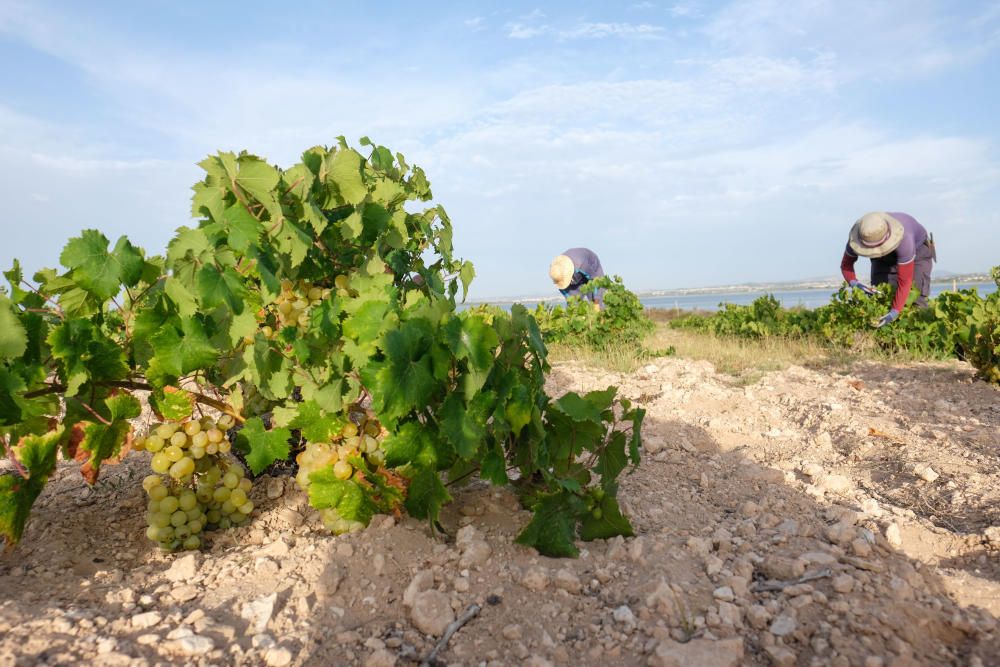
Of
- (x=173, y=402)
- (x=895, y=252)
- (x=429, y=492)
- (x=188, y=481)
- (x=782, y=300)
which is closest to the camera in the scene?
(x=429, y=492)

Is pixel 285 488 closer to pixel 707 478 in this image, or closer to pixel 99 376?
pixel 99 376

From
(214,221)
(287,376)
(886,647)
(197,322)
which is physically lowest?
(886,647)

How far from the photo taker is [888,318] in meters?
8.30

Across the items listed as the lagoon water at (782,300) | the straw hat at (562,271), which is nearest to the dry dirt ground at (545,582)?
the lagoon water at (782,300)

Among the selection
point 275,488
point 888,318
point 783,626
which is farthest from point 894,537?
point 888,318

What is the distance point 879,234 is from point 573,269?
5.02 m

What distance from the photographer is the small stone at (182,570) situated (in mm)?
2104

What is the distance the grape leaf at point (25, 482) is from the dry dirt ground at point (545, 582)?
0.67 feet

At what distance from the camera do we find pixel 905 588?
1974mm

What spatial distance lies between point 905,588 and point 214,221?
97.6 inches

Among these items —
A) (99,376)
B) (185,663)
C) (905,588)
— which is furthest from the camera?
(99,376)

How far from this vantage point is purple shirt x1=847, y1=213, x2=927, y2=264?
8.40m

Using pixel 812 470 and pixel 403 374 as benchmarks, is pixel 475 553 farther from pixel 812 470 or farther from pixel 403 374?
pixel 812 470

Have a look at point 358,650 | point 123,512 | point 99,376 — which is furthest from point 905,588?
point 123,512
